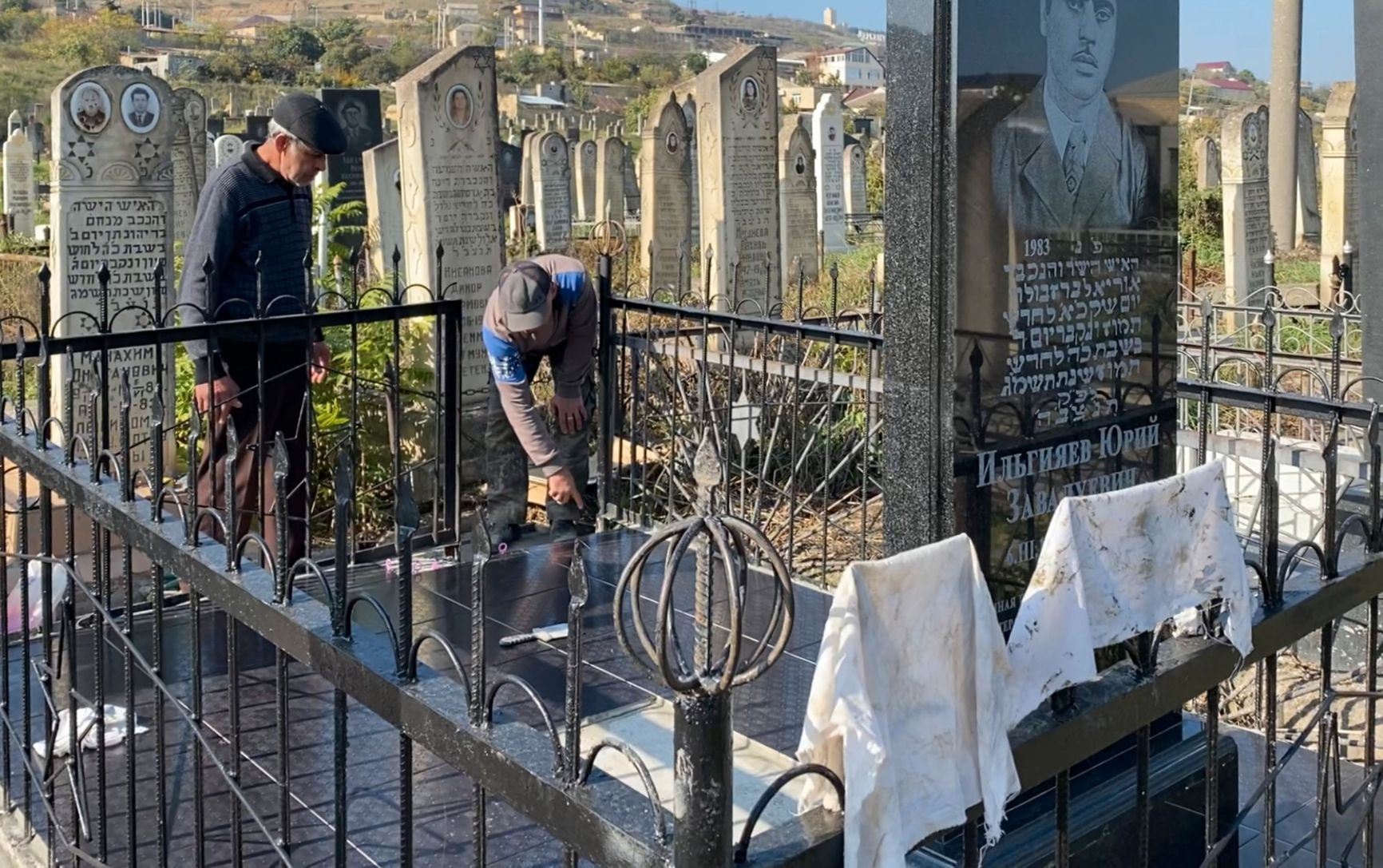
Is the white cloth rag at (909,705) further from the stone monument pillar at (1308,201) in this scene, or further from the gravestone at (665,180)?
the stone monument pillar at (1308,201)

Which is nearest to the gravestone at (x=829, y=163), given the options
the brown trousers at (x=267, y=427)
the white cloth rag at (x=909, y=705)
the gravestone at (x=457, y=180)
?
the gravestone at (x=457, y=180)

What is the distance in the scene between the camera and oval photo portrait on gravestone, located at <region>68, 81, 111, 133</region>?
7.20 m

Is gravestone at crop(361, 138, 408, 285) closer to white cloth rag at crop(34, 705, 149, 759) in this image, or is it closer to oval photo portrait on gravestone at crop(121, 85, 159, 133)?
oval photo portrait on gravestone at crop(121, 85, 159, 133)

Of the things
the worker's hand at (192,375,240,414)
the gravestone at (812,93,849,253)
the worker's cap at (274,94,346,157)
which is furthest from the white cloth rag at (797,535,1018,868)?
the gravestone at (812,93,849,253)

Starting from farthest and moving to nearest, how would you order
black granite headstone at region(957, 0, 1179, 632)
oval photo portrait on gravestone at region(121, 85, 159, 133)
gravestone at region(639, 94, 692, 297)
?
gravestone at region(639, 94, 692, 297) < oval photo portrait on gravestone at region(121, 85, 159, 133) < black granite headstone at region(957, 0, 1179, 632)

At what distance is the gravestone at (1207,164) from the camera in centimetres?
2661

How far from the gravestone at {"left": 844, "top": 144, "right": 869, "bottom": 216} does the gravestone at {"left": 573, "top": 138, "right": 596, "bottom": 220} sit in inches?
193

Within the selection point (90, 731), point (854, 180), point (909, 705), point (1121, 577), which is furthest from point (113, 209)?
point (854, 180)

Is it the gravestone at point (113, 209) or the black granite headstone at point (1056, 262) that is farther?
the gravestone at point (113, 209)

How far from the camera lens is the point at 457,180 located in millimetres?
8289

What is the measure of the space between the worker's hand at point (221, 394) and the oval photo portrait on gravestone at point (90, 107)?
3.22m

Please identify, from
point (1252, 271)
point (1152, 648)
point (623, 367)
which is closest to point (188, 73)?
point (1252, 271)

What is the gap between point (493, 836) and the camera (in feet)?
9.50

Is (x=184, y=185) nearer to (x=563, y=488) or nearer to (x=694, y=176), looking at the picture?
(x=563, y=488)
